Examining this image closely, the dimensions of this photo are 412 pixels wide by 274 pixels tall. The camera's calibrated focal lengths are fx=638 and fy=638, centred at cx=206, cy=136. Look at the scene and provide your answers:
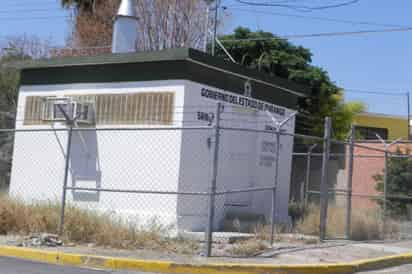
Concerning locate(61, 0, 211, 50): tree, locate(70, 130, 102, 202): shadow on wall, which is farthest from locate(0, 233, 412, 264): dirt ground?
locate(61, 0, 211, 50): tree

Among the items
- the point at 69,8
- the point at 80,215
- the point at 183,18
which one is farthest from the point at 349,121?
the point at 80,215

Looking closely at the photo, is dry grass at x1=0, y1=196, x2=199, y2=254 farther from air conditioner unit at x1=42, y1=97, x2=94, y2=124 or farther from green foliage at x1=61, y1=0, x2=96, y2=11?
green foliage at x1=61, y1=0, x2=96, y2=11

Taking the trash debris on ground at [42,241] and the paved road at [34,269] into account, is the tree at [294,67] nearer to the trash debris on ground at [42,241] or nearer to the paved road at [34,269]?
the trash debris on ground at [42,241]

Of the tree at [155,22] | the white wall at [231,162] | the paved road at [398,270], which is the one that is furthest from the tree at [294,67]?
the paved road at [398,270]

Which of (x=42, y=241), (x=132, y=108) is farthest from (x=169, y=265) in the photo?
(x=132, y=108)

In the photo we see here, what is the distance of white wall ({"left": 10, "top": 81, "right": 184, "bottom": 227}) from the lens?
14055 millimetres

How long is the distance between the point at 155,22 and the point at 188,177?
19.3 meters

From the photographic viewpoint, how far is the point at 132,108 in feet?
48.5

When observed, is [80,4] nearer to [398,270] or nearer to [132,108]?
[132,108]

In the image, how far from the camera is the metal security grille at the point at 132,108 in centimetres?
1429

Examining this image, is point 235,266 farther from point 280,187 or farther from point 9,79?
point 9,79

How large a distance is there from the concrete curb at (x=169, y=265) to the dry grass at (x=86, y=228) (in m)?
1.09

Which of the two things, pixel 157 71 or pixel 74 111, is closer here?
pixel 157 71

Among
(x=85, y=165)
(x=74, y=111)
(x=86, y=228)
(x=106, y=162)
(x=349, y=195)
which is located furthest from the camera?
(x=74, y=111)
